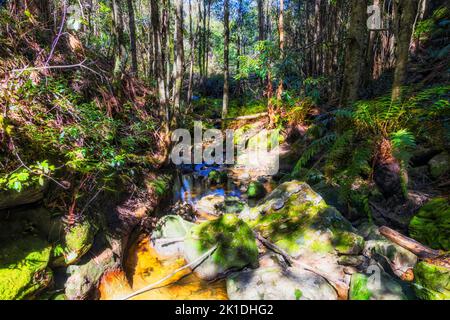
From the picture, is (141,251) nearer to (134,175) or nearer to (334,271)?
(134,175)

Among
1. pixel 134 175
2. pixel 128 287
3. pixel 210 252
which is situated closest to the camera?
pixel 128 287

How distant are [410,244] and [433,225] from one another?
0.43 meters

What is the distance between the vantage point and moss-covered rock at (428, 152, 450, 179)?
15.0ft

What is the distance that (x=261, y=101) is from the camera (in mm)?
15203

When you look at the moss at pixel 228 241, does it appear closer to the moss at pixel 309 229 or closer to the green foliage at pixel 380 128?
the moss at pixel 309 229

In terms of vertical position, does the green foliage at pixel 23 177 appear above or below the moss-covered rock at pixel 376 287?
above

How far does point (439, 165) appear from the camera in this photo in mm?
4660

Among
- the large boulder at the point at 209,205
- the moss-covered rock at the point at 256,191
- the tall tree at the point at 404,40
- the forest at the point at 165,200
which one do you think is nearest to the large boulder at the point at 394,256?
the forest at the point at 165,200

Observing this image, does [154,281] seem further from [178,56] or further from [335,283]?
[178,56]

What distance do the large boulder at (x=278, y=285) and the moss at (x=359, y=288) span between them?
228mm

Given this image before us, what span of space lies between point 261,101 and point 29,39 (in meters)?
12.7

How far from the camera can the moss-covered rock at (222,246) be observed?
370 centimetres

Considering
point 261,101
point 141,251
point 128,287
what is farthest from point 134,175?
point 261,101

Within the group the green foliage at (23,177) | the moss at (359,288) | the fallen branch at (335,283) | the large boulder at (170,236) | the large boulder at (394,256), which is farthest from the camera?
the large boulder at (170,236)
